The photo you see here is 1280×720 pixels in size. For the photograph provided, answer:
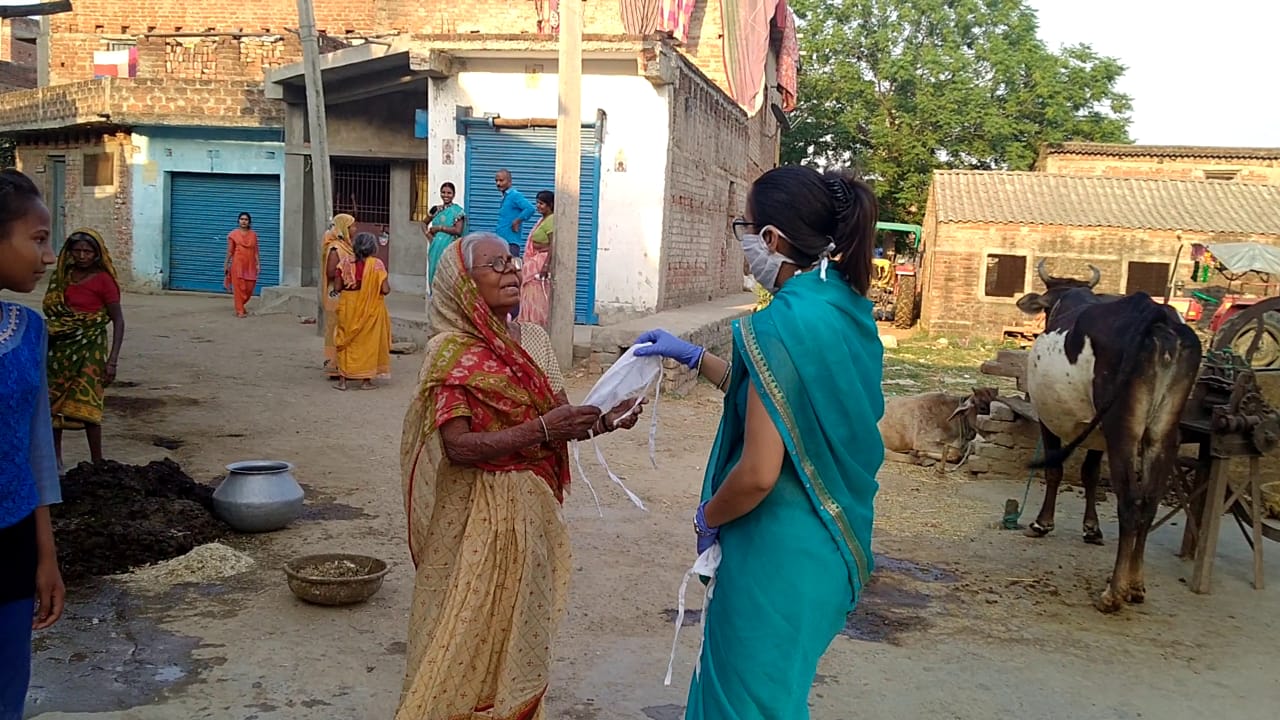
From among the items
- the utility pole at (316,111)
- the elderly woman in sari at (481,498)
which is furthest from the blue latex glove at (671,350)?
the utility pole at (316,111)

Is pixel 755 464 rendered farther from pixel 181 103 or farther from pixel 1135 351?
pixel 181 103

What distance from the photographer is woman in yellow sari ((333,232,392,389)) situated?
9453mm

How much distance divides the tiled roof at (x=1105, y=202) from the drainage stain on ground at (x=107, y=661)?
19.5 metres

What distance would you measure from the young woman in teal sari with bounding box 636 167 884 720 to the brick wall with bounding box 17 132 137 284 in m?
19.2

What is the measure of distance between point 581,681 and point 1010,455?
5.09 m

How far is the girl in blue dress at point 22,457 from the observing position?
6.69 feet

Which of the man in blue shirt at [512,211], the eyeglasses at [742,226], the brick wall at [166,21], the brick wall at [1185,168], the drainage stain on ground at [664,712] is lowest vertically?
the drainage stain on ground at [664,712]

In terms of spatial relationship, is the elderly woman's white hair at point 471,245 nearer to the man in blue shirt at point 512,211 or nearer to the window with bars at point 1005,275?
the man in blue shirt at point 512,211

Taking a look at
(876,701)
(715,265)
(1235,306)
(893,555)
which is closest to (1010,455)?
(893,555)

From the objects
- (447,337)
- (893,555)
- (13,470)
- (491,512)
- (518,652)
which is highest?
(447,337)

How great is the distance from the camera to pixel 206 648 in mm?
3715

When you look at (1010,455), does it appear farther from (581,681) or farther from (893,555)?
(581,681)

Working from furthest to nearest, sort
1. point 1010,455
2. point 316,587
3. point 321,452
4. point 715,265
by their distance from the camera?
point 715,265
point 1010,455
point 321,452
point 316,587

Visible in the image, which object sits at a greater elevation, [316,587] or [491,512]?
[491,512]
